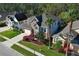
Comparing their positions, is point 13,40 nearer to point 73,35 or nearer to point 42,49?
point 42,49

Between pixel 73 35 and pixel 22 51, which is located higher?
pixel 73 35

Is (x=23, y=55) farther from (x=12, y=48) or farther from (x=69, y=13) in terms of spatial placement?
(x=69, y=13)

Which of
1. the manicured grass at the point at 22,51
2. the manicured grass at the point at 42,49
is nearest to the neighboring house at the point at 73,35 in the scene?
the manicured grass at the point at 42,49

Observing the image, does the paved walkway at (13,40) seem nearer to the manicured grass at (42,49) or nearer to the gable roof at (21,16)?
the manicured grass at (42,49)

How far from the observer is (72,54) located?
2.85 metres

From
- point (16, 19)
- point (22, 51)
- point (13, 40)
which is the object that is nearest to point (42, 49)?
point (22, 51)

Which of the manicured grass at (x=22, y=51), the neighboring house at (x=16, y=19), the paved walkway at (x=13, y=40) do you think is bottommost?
the manicured grass at (x=22, y=51)

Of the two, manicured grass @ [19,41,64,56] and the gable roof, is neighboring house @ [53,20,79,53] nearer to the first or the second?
manicured grass @ [19,41,64,56]

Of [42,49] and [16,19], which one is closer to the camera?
[42,49]

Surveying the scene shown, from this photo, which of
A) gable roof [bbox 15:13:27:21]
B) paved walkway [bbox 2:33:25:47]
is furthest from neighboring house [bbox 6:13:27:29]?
paved walkway [bbox 2:33:25:47]

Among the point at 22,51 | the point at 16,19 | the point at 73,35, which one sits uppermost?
the point at 16,19

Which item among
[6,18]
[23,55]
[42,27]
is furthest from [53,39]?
[6,18]

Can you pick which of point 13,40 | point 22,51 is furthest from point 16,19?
point 22,51

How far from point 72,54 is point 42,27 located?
0.40 m
